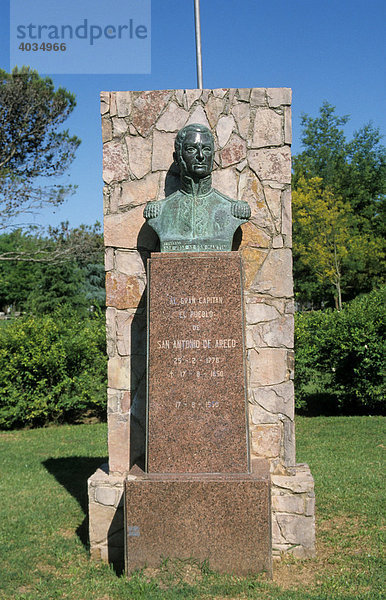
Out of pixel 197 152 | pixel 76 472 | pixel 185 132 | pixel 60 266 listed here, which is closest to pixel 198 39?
pixel 185 132

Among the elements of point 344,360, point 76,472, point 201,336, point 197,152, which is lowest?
point 76,472

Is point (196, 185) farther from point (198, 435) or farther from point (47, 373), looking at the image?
point (47, 373)

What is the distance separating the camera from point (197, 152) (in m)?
4.35

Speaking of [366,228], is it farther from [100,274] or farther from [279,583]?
[279,583]

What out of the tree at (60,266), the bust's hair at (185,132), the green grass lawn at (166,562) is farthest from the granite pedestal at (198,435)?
the tree at (60,266)

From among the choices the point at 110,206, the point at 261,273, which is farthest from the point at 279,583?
the point at 110,206

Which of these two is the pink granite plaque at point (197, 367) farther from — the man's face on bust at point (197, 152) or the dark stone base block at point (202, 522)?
the man's face on bust at point (197, 152)

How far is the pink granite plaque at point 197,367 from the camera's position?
401 cm

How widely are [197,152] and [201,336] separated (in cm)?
134

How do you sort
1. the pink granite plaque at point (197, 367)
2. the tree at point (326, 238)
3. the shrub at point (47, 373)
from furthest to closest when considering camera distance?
the tree at point (326, 238) → the shrub at point (47, 373) → the pink granite plaque at point (197, 367)

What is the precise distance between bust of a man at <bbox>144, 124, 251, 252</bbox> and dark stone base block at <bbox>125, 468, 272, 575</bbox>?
5.39ft

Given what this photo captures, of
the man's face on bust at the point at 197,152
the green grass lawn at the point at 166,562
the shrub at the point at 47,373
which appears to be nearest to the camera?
the green grass lawn at the point at 166,562

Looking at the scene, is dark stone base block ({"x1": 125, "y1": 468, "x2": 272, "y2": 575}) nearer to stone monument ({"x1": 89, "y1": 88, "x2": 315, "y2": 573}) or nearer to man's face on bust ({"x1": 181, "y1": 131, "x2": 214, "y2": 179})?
stone monument ({"x1": 89, "y1": 88, "x2": 315, "y2": 573})

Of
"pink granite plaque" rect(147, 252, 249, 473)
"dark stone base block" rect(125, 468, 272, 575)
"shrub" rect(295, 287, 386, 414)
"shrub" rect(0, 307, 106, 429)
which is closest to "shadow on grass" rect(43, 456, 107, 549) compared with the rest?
"dark stone base block" rect(125, 468, 272, 575)
